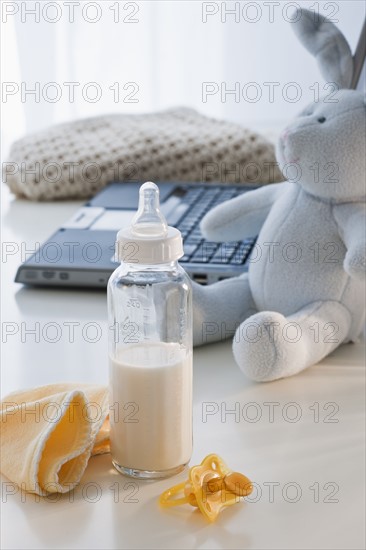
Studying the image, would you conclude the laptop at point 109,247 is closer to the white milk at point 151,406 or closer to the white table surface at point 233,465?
the white table surface at point 233,465

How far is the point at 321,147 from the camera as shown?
0.89 m

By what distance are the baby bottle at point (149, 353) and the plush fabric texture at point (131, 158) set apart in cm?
79

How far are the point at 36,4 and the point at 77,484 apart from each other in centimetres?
177

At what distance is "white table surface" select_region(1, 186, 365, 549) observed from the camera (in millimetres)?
646

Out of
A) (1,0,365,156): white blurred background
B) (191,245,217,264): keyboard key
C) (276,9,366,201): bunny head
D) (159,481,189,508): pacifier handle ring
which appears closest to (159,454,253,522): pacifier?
(159,481,189,508): pacifier handle ring

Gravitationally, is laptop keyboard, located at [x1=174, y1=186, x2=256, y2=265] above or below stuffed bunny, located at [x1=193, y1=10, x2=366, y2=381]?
below

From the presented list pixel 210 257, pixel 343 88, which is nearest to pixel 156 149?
pixel 210 257

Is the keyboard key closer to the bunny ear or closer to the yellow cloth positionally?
the bunny ear

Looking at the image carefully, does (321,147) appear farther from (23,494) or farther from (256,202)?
(23,494)

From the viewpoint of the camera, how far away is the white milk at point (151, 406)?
0.69 metres

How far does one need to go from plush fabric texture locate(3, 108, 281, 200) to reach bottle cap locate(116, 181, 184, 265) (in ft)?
2.69

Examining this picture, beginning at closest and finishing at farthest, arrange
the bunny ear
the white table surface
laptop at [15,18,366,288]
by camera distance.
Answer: the white table surface < the bunny ear < laptop at [15,18,366,288]

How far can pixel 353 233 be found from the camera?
34.5 inches

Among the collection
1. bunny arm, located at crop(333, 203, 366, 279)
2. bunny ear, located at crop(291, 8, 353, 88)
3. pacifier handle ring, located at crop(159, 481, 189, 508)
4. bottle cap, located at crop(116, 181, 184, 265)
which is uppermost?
bunny ear, located at crop(291, 8, 353, 88)
